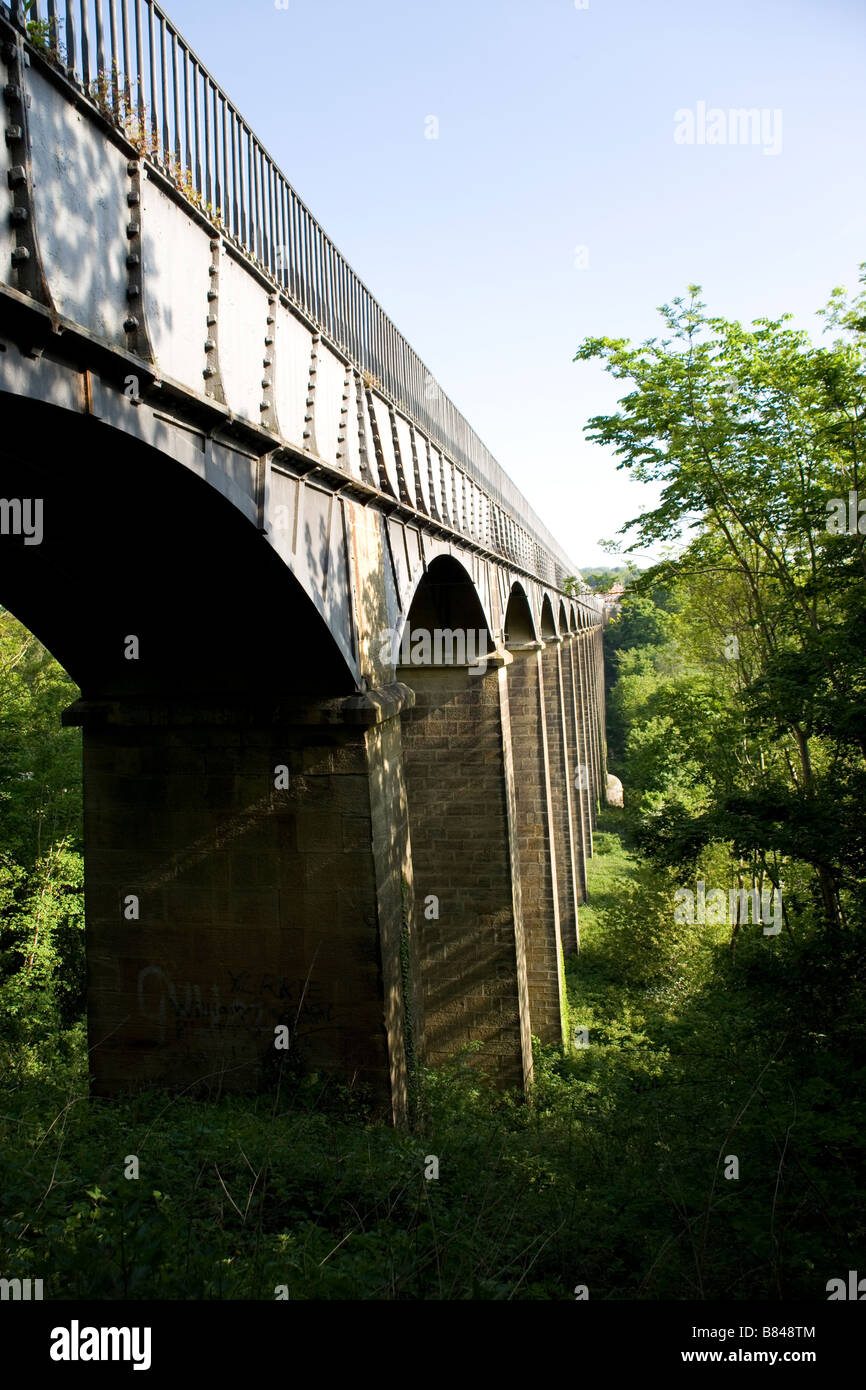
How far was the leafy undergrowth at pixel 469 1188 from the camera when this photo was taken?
4020 millimetres

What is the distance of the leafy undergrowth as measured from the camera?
4.02 meters

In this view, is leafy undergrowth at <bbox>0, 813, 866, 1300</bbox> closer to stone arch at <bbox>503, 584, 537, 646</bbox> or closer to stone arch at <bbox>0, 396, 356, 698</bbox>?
stone arch at <bbox>0, 396, 356, 698</bbox>

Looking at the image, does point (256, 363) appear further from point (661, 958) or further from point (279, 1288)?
point (661, 958)

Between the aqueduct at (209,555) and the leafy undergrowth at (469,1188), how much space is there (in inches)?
36.9

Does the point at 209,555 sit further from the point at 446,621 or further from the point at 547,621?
the point at 547,621

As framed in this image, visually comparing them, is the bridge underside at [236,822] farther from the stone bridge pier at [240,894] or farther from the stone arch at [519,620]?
the stone arch at [519,620]

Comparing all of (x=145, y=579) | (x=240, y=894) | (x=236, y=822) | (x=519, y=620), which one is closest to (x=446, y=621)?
(x=519, y=620)

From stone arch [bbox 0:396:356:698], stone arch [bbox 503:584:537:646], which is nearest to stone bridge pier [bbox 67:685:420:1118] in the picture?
stone arch [bbox 0:396:356:698]

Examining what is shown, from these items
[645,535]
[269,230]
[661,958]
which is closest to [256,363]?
[269,230]

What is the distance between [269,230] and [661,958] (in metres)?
16.8

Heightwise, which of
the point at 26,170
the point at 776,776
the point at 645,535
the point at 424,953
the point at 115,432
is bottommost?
the point at 424,953

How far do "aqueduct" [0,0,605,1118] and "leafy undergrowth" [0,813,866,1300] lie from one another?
937 millimetres

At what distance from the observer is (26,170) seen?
317 cm
